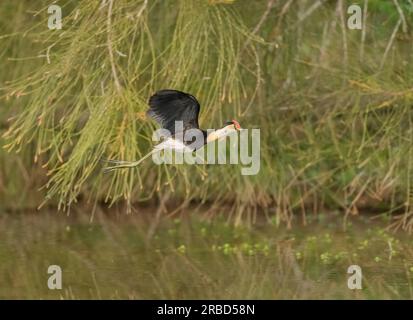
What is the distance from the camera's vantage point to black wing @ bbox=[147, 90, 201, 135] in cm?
348

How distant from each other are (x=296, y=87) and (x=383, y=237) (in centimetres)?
77

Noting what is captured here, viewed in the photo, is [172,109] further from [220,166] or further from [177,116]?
[220,166]

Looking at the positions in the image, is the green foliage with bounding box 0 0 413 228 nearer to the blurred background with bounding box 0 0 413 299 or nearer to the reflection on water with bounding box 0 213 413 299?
the blurred background with bounding box 0 0 413 299

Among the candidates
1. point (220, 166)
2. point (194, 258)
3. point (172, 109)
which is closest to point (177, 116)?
point (172, 109)

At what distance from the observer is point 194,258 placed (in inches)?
178

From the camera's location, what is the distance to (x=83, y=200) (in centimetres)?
566

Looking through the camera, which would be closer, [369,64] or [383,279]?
[383,279]

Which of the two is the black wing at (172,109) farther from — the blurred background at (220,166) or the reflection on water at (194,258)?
the reflection on water at (194,258)

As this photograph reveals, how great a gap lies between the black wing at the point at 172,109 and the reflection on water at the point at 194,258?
2.27 feet

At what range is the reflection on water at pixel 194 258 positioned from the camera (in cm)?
397

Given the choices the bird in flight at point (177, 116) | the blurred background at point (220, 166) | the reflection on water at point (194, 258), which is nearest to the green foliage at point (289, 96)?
the blurred background at point (220, 166)

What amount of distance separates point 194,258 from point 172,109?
1153 millimetres
